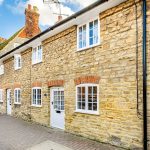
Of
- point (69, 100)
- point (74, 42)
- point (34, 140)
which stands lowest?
point (34, 140)

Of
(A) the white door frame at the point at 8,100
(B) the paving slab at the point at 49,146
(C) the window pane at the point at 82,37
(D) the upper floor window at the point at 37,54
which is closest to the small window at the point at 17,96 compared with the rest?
(A) the white door frame at the point at 8,100

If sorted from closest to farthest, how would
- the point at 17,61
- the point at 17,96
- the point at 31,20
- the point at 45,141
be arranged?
the point at 45,141 < the point at 17,96 < the point at 17,61 < the point at 31,20

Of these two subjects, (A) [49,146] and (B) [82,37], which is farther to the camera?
(B) [82,37]

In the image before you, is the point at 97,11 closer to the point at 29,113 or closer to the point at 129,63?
the point at 129,63

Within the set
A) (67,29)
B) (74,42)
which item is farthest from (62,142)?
(67,29)

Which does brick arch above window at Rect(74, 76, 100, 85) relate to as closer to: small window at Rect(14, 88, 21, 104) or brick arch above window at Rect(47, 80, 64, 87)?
brick arch above window at Rect(47, 80, 64, 87)

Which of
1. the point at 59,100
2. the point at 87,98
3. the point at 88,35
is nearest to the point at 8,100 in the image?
the point at 59,100

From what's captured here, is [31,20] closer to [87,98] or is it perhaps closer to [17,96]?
[17,96]

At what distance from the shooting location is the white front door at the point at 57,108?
39.4 feet

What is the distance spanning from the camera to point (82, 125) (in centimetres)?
1020

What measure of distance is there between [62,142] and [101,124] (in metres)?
1.70

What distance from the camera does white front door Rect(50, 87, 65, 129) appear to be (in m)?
12.0

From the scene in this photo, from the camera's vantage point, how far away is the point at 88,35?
33.3ft

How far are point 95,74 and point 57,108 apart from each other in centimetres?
381
